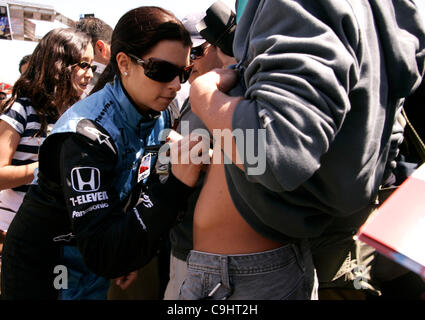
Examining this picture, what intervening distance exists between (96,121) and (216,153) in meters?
0.62

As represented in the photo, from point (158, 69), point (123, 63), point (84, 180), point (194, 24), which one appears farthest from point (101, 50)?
point (84, 180)

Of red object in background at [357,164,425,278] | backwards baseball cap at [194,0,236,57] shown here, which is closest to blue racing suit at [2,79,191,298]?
backwards baseball cap at [194,0,236,57]

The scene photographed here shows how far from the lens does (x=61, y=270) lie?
1755 millimetres

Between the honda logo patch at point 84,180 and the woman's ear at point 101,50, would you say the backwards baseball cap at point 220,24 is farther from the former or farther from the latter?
the woman's ear at point 101,50

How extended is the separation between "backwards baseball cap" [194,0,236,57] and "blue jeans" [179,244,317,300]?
3.44 feet

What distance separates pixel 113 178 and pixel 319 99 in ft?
3.42

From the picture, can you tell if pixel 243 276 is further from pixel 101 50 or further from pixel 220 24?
pixel 101 50

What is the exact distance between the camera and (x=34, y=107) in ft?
7.81

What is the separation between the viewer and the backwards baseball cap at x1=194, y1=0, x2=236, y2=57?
163 cm

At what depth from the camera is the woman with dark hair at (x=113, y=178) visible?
1246 mm

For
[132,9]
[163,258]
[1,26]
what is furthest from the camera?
[1,26]

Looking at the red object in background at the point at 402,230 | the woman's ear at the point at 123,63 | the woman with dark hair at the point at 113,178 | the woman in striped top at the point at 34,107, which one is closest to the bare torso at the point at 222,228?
the woman with dark hair at the point at 113,178
